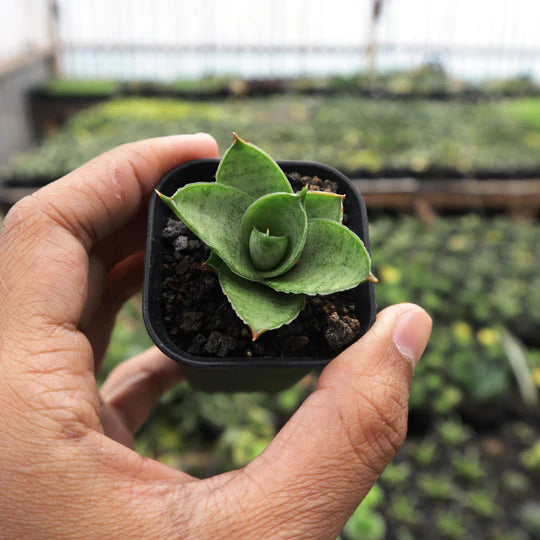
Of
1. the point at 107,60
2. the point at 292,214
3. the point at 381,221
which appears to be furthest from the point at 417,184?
the point at 107,60

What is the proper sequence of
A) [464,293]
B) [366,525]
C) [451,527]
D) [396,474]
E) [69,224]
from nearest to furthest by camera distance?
[69,224] → [366,525] → [451,527] → [396,474] → [464,293]

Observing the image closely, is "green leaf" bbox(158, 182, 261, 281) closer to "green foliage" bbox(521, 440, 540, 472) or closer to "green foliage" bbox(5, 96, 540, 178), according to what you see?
"green foliage" bbox(521, 440, 540, 472)

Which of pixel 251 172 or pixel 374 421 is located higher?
pixel 251 172

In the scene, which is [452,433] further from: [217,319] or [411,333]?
[217,319]

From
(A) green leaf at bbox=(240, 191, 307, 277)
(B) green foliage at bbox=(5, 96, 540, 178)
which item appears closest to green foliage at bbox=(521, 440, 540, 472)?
(A) green leaf at bbox=(240, 191, 307, 277)

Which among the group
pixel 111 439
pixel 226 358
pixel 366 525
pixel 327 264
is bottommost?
pixel 366 525

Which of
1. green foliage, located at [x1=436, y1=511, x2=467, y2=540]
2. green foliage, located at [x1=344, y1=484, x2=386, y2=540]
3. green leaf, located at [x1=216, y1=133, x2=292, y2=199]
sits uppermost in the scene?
green leaf, located at [x1=216, y1=133, x2=292, y2=199]

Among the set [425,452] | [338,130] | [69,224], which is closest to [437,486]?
[425,452]

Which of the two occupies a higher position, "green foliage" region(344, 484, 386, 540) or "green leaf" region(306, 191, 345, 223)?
"green leaf" region(306, 191, 345, 223)
